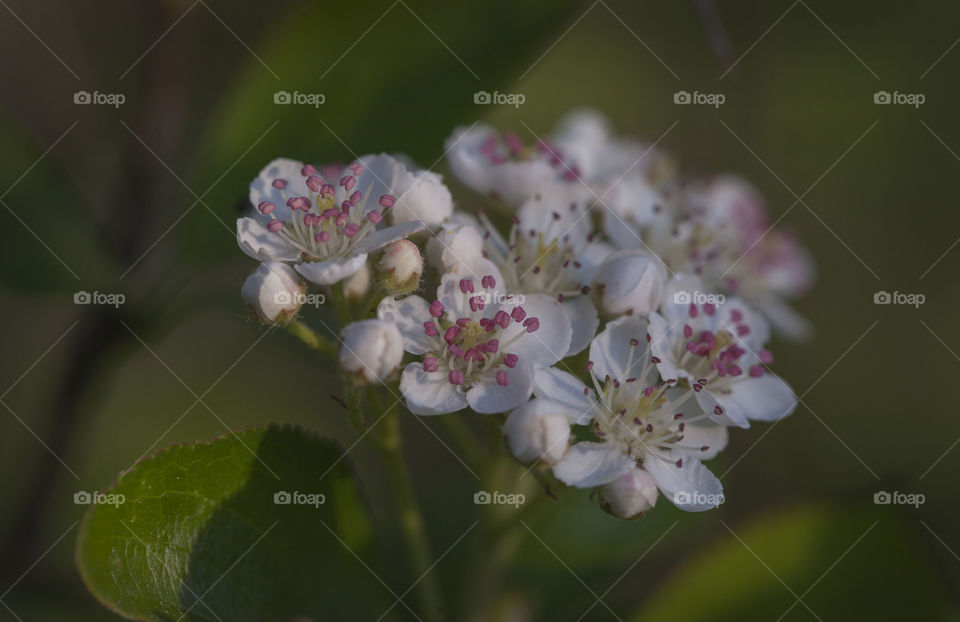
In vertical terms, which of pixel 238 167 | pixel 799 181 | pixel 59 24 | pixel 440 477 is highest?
pixel 799 181

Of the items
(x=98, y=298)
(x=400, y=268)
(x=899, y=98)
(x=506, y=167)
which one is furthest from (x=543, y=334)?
(x=899, y=98)

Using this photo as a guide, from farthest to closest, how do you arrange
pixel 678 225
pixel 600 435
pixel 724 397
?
pixel 678 225, pixel 724 397, pixel 600 435

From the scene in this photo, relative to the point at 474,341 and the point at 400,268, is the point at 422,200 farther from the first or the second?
the point at 474,341

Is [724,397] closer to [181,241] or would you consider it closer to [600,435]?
[600,435]

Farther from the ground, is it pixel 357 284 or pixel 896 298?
pixel 896 298

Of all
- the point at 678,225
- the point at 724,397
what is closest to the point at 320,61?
the point at 678,225

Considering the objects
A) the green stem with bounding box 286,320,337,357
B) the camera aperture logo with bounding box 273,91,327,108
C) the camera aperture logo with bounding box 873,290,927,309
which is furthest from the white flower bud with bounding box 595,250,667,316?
the camera aperture logo with bounding box 873,290,927,309

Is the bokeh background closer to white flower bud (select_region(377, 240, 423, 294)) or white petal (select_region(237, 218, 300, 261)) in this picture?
white petal (select_region(237, 218, 300, 261))
